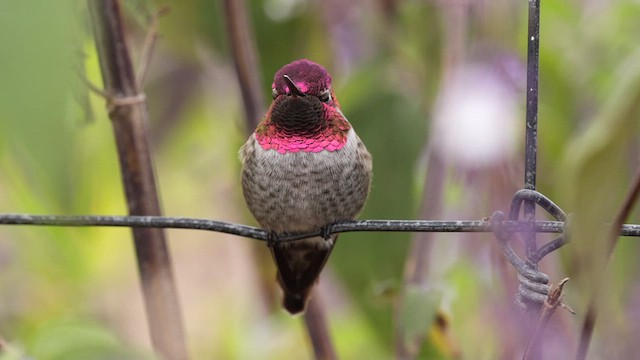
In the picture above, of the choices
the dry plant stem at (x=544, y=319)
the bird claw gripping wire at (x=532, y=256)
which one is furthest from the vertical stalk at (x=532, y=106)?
the dry plant stem at (x=544, y=319)

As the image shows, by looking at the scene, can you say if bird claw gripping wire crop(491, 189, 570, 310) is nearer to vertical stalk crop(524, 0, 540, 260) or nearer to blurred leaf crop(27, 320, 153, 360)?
vertical stalk crop(524, 0, 540, 260)

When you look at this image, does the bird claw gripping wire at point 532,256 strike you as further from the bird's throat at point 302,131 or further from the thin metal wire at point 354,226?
the bird's throat at point 302,131

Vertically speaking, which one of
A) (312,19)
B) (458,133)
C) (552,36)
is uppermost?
(312,19)

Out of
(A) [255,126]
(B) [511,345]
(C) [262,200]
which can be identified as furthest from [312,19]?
(B) [511,345]

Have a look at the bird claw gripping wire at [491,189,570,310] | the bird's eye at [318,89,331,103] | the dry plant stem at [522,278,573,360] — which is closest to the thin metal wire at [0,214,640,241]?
the bird claw gripping wire at [491,189,570,310]

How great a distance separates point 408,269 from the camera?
3.92 ft

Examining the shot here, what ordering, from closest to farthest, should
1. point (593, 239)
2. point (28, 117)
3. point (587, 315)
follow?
point (28, 117) → point (593, 239) → point (587, 315)

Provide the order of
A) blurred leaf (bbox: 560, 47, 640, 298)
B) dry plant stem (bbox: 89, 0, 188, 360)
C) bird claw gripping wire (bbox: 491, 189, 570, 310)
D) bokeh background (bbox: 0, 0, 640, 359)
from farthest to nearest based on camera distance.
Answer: bokeh background (bbox: 0, 0, 640, 359)
dry plant stem (bbox: 89, 0, 188, 360)
bird claw gripping wire (bbox: 491, 189, 570, 310)
blurred leaf (bbox: 560, 47, 640, 298)

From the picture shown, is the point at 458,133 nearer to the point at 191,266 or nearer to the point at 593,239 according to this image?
the point at 593,239

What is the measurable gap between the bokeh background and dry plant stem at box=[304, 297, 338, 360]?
0.32ft

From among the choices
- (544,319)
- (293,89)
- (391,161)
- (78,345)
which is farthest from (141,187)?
(544,319)

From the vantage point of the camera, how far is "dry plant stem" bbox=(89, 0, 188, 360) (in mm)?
941

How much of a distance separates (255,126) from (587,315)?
0.69 m

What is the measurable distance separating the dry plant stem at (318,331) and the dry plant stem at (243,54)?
0.30 metres
